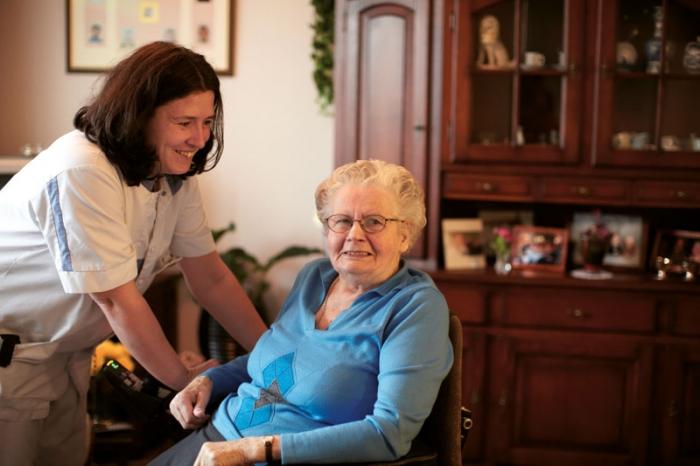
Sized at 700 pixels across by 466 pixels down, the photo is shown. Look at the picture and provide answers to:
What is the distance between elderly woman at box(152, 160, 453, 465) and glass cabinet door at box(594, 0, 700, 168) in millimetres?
1631

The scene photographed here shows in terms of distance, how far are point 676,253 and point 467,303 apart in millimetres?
850

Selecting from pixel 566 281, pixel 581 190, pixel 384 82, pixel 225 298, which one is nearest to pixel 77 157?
Answer: pixel 225 298

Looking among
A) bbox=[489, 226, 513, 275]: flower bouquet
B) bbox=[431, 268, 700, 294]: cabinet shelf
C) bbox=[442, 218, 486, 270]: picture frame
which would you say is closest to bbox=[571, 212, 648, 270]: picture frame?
bbox=[431, 268, 700, 294]: cabinet shelf

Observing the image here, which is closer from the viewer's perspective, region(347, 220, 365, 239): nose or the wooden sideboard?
region(347, 220, 365, 239): nose

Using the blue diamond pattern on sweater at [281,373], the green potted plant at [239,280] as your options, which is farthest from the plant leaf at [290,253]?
the blue diamond pattern on sweater at [281,373]

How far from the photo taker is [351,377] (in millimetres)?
1723

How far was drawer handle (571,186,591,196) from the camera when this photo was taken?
3293mm

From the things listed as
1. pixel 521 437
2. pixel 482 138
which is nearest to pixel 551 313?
pixel 521 437

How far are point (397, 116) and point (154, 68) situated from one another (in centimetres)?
162

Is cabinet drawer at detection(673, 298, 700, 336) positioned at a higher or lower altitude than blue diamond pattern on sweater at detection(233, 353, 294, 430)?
lower

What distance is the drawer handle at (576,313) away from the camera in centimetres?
320

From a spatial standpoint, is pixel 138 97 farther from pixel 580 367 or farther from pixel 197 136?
pixel 580 367

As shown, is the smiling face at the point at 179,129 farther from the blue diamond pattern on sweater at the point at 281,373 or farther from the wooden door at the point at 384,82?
the wooden door at the point at 384,82

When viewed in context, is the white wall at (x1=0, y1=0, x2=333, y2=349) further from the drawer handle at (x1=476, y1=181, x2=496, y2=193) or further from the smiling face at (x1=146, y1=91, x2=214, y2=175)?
the smiling face at (x1=146, y1=91, x2=214, y2=175)
